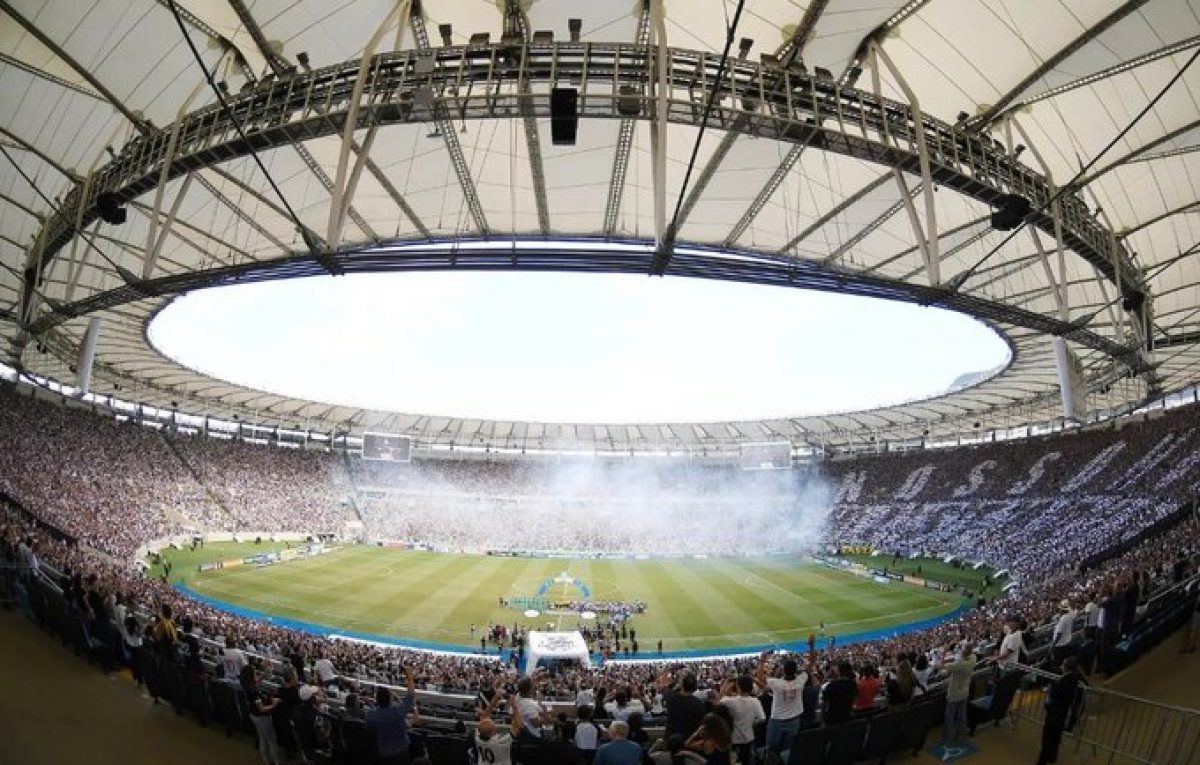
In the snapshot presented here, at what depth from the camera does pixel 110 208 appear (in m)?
13.7

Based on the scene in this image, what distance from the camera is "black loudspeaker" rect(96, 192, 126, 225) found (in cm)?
1357

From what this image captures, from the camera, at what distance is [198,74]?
13352mm

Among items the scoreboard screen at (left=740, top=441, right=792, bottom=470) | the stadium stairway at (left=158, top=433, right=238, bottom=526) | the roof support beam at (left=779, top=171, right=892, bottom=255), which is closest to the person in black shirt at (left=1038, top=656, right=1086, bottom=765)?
the roof support beam at (left=779, top=171, right=892, bottom=255)

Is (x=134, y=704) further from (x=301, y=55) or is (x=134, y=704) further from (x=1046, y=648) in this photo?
(x=1046, y=648)

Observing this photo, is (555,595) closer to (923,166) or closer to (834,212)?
(834,212)

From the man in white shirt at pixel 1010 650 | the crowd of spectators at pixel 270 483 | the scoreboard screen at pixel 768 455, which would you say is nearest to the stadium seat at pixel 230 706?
the man in white shirt at pixel 1010 650

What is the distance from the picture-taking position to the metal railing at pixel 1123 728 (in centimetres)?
716

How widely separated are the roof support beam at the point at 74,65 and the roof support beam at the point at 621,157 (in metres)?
10.9

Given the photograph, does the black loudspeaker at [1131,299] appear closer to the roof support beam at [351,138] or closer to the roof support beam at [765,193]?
the roof support beam at [765,193]

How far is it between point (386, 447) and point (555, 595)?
23768 mm

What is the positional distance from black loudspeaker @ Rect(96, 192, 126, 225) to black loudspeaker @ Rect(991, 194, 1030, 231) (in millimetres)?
18833

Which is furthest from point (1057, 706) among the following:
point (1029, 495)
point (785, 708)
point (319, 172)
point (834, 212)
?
point (1029, 495)

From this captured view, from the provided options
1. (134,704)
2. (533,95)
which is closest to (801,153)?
(533,95)

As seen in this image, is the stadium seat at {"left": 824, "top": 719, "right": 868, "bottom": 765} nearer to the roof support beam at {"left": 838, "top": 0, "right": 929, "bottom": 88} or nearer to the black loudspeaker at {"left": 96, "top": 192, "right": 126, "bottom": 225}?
the roof support beam at {"left": 838, "top": 0, "right": 929, "bottom": 88}
